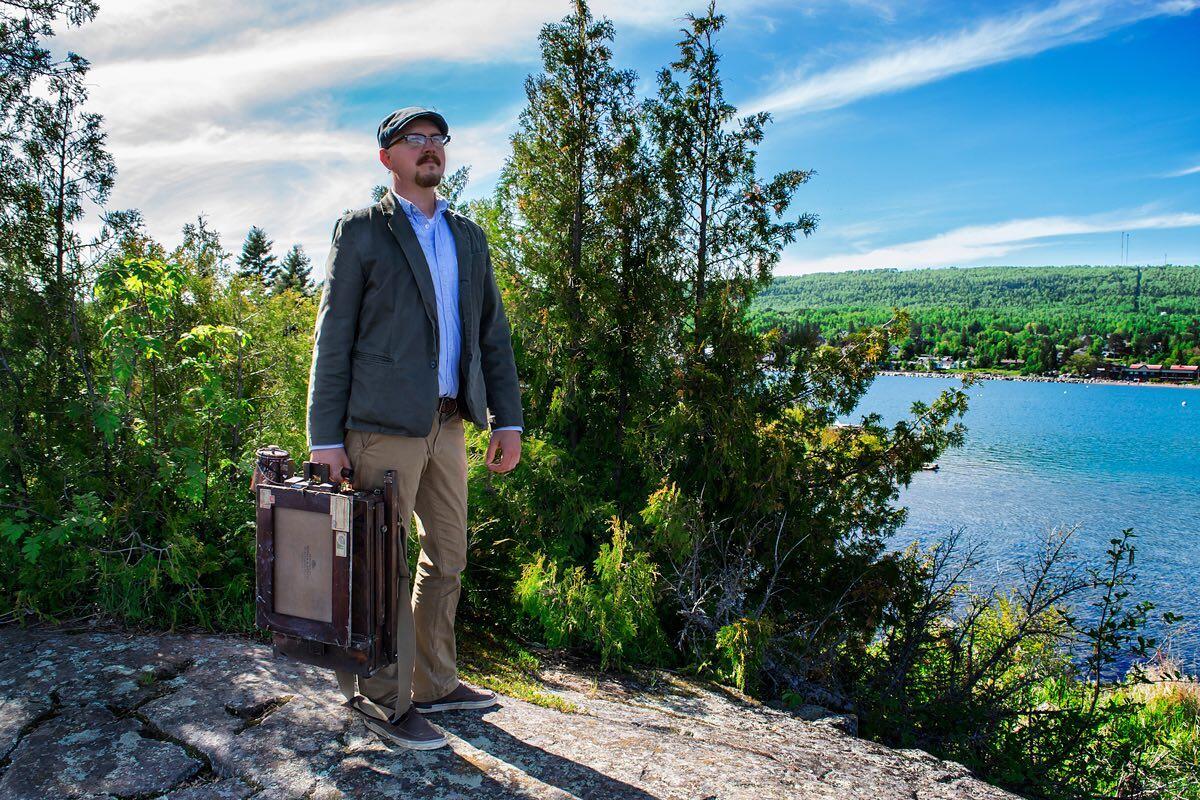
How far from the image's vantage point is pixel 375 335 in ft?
8.95

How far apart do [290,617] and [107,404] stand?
6.61 ft

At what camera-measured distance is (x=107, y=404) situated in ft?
12.8

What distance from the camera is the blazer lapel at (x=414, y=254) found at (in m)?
2.76

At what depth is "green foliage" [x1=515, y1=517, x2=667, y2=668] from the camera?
14.9 feet

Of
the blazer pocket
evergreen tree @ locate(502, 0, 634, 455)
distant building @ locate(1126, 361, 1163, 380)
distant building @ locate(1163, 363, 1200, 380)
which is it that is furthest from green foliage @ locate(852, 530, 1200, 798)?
distant building @ locate(1163, 363, 1200, 380)

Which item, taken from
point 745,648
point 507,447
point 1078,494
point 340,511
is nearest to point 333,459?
point 340,511

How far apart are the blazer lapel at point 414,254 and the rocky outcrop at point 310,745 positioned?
5.07 ft

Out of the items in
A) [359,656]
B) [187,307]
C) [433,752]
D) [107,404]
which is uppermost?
[187,307]

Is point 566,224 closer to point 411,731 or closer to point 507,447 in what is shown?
point 507,447

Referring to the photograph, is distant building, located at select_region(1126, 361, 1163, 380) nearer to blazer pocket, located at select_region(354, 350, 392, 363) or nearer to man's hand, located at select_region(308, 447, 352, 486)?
blazer pocket, located at select_region(354, 350, 392, 363)

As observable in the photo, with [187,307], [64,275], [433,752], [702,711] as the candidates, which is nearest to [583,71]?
[187,307]

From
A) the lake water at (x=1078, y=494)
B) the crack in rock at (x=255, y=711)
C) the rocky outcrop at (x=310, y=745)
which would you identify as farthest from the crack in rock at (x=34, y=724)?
the lake water at (x=1078, y=494)

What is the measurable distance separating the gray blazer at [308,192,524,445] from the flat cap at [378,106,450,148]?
22 cm

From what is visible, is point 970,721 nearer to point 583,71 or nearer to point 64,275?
point 583,71
